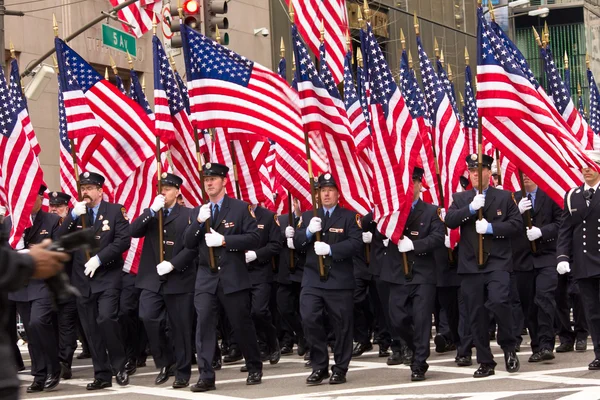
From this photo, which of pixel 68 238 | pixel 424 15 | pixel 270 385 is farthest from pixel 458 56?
pixel 68 238

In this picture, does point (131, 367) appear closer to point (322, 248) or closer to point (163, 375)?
point (163, 375)

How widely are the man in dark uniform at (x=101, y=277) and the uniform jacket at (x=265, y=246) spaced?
5.10 ft

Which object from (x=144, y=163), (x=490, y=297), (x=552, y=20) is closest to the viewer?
(x=490, y=297)

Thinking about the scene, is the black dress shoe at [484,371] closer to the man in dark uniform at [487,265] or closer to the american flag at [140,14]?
the man in dark uniform at [487,265]

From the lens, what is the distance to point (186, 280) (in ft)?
39.9

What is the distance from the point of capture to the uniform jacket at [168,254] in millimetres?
12117

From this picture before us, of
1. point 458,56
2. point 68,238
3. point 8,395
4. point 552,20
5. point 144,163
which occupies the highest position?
point 552,20

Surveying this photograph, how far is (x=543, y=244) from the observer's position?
13.5m

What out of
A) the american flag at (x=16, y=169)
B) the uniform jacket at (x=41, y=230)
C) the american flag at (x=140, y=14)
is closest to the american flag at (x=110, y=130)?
the american flag at (x=16, y=169)

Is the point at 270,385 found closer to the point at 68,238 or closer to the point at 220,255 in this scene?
the point at 220,255

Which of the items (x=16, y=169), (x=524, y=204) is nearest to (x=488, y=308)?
(x=524, y=204)

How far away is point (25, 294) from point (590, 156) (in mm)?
5819

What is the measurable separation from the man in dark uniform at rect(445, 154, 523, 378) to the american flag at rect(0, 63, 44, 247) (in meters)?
4.44

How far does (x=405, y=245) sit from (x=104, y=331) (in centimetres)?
308
